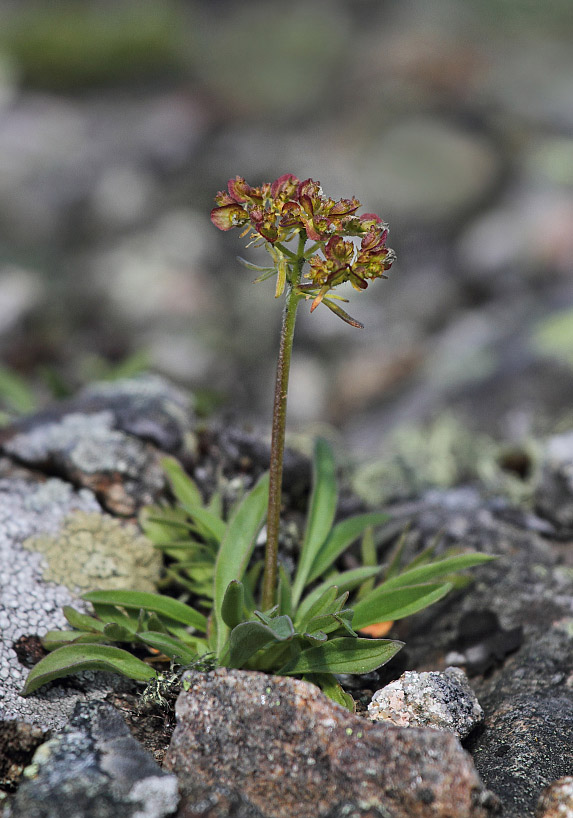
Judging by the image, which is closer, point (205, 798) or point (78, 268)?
point (205, 798)

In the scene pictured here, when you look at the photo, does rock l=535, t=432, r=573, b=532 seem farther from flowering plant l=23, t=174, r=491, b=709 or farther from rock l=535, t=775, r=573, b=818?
rock l=535, t=775, r=573, b=818

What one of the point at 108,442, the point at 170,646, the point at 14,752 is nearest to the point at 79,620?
the point at 170,646

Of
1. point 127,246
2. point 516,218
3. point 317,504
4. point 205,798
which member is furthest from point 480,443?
point 127,246

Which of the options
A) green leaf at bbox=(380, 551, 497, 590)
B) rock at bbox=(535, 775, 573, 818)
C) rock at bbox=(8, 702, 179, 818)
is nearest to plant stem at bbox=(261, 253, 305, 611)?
green leaf at bbox=(380, 551, 497, 590)

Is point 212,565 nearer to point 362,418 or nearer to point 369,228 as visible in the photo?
point 369,228

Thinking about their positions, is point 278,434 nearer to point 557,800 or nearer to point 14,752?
point 14,752

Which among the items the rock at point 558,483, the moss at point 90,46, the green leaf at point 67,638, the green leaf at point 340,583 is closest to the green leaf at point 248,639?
the green leaf at point 340,583
